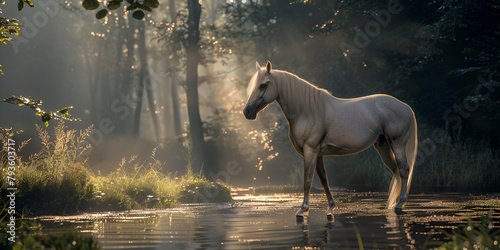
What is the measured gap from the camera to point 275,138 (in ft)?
94.3

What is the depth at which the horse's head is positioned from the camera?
1043 centimetres

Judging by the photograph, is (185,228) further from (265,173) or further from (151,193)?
(265,173)

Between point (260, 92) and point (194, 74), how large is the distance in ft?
58.3

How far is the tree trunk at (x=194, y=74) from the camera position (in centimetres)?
2744

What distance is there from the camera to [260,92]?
10492 millimetres

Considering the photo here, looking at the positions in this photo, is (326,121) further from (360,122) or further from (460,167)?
(460,167)

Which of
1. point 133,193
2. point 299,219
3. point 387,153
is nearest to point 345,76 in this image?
→ point 133,193

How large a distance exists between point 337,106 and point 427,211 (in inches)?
93.6

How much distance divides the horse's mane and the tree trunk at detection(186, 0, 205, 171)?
653 inches

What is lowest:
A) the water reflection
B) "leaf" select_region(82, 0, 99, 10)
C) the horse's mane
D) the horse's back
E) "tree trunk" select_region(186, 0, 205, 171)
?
the water reflection

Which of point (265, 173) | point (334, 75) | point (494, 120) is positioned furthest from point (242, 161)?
point (494, 120)

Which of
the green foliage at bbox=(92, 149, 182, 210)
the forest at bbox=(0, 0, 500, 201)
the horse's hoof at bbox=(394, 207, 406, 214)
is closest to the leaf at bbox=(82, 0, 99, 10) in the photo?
the forest at bbox=(0, 0, 500, 201)

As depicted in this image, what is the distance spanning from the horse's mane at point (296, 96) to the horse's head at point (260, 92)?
14 cm

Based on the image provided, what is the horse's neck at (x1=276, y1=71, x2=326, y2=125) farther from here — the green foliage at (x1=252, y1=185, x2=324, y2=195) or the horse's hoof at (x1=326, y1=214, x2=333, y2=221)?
the green foliage at (x1=252, y1=185, x2=324, y2=195)
